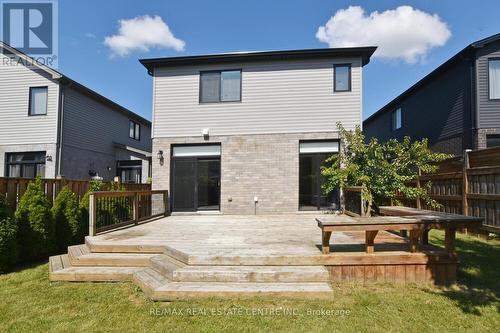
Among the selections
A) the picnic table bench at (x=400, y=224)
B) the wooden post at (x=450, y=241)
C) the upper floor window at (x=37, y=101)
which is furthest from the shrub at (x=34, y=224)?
the upper floor window at (x=37, y=101)

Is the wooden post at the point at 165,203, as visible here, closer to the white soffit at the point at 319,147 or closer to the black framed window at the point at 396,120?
the white soffit at the point at 319,147

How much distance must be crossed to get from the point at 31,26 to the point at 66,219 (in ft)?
33.2

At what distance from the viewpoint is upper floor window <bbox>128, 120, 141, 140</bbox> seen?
18.5m

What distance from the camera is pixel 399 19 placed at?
14133 mm

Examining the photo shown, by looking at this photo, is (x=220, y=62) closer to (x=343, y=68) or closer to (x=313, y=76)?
(x=313, y=76)

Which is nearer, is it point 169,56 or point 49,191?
point 49,191

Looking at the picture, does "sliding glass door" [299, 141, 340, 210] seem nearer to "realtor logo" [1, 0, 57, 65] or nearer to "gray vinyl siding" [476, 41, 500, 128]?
"gray vinyl siding" [476, 41, 500, 128]

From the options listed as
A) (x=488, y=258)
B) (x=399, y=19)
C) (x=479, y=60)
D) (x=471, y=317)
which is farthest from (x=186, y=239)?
(x=399, y=19)

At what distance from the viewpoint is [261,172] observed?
977cm

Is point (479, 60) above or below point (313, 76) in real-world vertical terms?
above

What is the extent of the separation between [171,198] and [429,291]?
8316 mm

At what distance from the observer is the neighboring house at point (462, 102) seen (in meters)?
10.6

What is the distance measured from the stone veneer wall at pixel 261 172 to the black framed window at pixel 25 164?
6.79 meters

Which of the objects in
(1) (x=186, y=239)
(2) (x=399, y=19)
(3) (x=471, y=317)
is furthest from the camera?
(2) (x=399, y=19)
